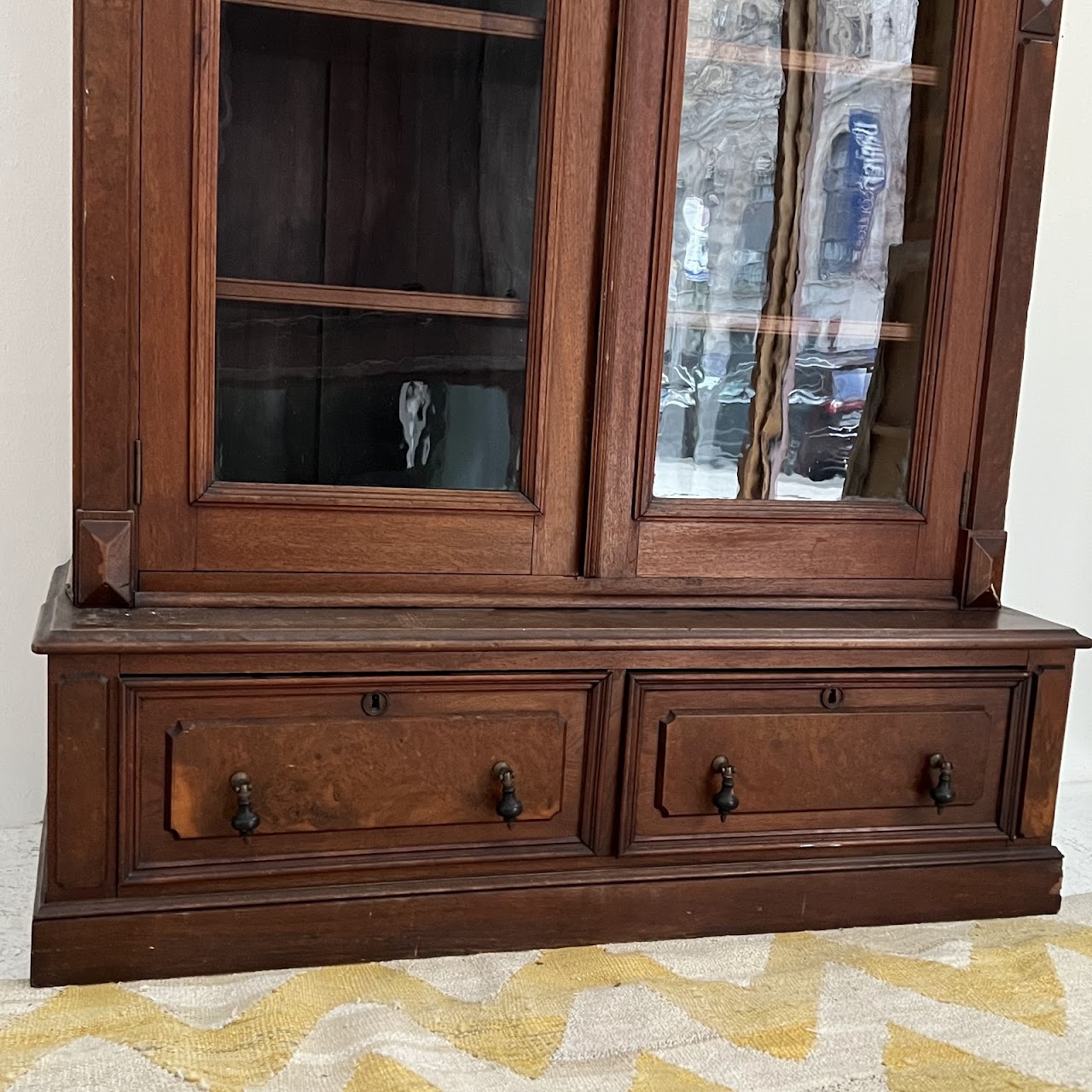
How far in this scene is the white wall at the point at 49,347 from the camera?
1.68m

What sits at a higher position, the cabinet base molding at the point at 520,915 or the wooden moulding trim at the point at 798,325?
the wooden moulding trim at the point at 798,325

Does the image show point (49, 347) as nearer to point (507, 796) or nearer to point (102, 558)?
point (102, 558)

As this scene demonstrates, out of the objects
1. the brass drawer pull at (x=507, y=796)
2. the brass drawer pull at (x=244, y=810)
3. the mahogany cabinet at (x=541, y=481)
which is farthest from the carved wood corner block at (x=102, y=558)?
the brass drawer pull at (x=507, y=796)

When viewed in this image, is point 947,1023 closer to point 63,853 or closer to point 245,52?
point 63,853

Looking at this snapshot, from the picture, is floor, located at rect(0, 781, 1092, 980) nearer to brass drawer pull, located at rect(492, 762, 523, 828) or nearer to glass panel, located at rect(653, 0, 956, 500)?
brass drawer pull, located at rect(492, 762, 523, 828)

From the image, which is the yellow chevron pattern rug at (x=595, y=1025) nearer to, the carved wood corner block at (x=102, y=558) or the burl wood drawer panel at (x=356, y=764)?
the burl wood drawer panel at (x=356, y=764)

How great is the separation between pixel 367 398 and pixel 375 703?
1.22 feet

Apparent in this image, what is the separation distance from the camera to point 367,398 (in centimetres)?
148

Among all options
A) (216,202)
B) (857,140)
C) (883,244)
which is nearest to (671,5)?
(857,140)

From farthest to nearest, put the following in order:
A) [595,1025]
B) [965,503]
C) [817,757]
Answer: [965,503], [817,757], [595,1025]

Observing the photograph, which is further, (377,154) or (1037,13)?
(1037,13)

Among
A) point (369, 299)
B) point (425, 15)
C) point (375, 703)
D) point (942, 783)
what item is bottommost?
point (942, 783)

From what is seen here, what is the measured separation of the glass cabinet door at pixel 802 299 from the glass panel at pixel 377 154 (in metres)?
0.15

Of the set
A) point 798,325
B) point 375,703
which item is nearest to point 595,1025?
point 375,703
